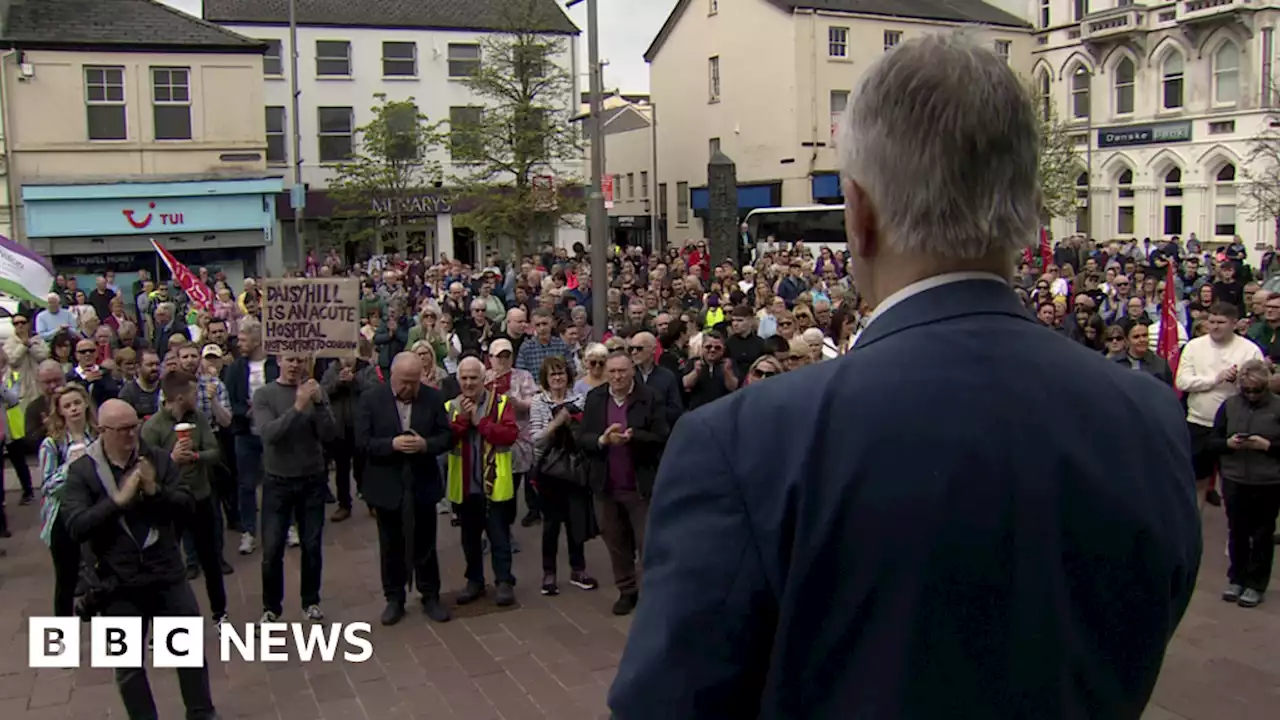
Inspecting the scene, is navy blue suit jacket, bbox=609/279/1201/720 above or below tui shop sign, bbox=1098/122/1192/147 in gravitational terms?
below

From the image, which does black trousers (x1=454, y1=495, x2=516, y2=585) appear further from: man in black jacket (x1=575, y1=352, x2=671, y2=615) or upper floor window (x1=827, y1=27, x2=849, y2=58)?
upper floor window (x1=827, y1=27, x2=849, y2=58)

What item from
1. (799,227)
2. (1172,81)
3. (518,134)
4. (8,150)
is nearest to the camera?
(8,150)

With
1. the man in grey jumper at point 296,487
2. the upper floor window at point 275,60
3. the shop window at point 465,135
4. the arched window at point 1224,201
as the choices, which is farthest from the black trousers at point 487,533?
the arched window at point 1224,201

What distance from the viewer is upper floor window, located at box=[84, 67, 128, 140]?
29.2 metres

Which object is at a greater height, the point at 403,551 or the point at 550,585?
the point at 403,551

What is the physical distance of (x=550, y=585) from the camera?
8836mm

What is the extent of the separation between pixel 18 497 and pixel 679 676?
13196 millimetres

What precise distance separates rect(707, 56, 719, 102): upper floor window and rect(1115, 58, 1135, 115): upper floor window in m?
15.0

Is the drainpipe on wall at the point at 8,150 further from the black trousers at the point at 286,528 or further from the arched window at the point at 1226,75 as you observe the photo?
the arched window at the point at 1226,75

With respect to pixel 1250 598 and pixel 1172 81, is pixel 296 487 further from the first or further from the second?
pixel 1172 81

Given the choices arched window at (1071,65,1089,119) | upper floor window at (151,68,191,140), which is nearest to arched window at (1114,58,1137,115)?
arched window at (1071,65,1089,119)

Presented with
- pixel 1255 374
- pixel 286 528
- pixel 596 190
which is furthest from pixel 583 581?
pixel 596 190

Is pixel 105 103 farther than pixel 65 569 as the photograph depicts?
Yes

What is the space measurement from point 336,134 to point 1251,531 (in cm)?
3683
